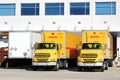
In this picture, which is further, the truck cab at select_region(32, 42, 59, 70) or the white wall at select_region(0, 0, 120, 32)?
the white wall at select_region(0, 0, 120, 32)

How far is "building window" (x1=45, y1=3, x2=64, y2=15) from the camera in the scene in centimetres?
5250

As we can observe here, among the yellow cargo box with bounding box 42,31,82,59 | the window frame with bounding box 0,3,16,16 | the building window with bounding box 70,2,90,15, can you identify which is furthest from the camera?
the window frame with bounding box 0,3,16,16

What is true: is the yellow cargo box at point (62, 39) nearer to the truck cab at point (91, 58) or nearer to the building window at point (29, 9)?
the truck cab at point (91, 58)

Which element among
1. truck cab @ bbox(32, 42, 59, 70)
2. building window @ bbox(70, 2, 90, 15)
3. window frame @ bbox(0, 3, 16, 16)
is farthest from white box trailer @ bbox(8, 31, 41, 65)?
window frame @ bbox(0, 3, 16, 16)

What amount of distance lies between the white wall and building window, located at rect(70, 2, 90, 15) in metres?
0.47

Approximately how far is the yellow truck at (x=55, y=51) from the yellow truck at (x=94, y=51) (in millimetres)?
1892

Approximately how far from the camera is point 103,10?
170 feet

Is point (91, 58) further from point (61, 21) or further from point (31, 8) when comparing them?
point (31, 8)

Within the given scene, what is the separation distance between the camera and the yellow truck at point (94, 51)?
35.2m

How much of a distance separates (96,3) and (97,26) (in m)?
2.87

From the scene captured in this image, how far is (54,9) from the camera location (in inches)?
2079

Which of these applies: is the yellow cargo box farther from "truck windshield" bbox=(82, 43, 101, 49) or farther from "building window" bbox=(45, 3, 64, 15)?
"building window" bbox=(45, 3, 64, 15)

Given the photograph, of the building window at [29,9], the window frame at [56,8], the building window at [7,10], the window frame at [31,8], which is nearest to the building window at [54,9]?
the window frame at [56,8]

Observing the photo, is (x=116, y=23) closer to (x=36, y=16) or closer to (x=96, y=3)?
(x=96, y=3)
